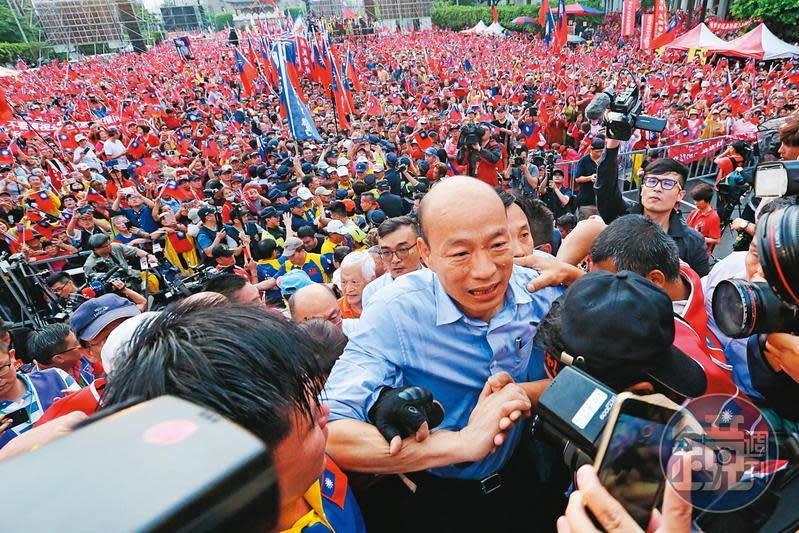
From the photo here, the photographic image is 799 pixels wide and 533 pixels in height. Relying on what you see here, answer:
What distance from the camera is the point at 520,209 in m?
2.71

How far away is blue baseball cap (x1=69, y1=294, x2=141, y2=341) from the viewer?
322 centimetres

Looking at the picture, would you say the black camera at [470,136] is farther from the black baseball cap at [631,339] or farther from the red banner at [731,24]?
the red banner at [731,24]

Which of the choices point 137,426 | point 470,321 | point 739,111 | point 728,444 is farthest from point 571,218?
point 739,111

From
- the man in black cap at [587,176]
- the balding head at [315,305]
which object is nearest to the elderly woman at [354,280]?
the balding head at [315,305]

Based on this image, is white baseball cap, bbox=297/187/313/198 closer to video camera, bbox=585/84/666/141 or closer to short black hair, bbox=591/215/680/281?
video camera, bbox=585/84/666/141

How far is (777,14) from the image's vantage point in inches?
877

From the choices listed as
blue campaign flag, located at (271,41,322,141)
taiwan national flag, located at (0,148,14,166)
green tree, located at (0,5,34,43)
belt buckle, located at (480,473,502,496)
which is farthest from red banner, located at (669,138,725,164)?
green tree, located at (0,5,34,43)

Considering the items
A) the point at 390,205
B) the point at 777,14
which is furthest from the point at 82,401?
the point at 777,14

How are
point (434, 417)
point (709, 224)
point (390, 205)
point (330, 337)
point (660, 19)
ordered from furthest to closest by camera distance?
point (660, 19) < point (390, 205) < point (709, 224) < point (330, 337) < point (434, 417)

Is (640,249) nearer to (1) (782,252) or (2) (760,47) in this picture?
(1) (782,252)
